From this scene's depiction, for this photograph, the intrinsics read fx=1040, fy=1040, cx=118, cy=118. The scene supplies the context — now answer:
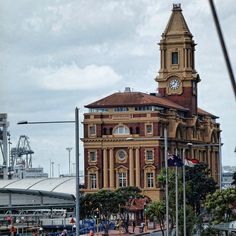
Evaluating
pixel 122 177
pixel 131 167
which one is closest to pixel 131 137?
pixel 131 167

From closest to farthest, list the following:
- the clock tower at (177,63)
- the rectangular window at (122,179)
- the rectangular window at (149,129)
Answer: the rectangular window at (149,129) → the rectangular window at (122,179) → the clock tower at (177,63)

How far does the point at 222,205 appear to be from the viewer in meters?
75.6

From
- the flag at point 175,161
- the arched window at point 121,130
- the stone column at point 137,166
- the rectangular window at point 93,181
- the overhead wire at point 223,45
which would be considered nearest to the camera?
the overhead wire at point 223,45

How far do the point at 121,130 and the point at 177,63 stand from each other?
19.3 m

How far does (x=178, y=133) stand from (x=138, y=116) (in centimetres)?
1249

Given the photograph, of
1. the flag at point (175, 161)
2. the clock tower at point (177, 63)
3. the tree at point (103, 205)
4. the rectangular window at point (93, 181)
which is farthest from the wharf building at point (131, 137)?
the flag at point (175, 161)

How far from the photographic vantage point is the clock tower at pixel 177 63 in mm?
166500

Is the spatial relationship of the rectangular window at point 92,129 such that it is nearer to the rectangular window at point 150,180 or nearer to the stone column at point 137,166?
the stone column at point 137,166

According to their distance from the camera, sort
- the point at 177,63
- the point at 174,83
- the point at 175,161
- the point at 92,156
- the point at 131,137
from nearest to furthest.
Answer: the point at 175,161, the point at 131,137, the point at 92,156, the point at 177,63, the point at 174,83

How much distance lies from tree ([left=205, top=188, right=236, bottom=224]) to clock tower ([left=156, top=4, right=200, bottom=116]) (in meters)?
89.0

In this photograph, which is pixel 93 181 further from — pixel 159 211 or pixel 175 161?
pixel 175 161

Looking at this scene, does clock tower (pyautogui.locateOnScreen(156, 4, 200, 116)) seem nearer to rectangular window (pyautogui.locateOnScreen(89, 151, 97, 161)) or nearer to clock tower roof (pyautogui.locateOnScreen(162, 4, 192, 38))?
clock tower roof (pyautogui.locateOnScreen(162, 4, 192, 38))

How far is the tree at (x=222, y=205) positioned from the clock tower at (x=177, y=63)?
89024mm

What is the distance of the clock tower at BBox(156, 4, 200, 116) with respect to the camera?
546 feet
